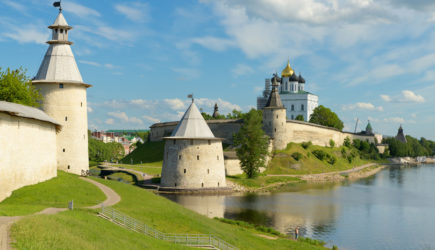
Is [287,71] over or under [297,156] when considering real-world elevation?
over

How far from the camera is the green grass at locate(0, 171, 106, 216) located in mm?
18175

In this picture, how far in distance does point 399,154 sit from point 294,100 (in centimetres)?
3291

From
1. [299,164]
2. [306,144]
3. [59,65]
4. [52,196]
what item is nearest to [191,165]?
A: [59,65]

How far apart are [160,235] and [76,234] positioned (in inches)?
207

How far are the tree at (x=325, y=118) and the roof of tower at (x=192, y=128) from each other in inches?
2408

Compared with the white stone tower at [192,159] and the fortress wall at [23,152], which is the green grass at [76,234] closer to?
the fortress wall at [23,152]

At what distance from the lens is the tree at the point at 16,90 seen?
2966cm

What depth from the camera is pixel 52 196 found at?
2214cm

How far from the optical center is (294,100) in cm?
12238

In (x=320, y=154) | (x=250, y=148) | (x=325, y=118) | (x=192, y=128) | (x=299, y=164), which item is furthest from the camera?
(x=325, y=118)

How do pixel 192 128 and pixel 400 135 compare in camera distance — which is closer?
pixel 192 128

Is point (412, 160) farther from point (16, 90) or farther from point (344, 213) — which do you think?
point (16, 90)

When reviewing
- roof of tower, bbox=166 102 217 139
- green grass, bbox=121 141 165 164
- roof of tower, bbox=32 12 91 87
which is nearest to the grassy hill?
roof of tower, bbox=32 12 91 87

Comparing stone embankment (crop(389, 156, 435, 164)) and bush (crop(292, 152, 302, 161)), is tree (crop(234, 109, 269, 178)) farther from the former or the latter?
stone embankment (crop(389, 156, 435, 164))
